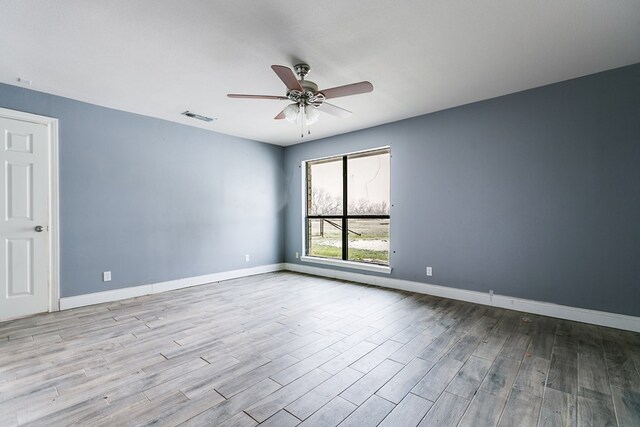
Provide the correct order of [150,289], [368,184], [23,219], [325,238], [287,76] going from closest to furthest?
[287,76] < [23,219] < [150,289] < [368,184] < [325,238]

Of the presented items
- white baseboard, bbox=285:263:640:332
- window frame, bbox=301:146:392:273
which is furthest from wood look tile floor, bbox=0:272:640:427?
window frame, bbox=301:146:392:273

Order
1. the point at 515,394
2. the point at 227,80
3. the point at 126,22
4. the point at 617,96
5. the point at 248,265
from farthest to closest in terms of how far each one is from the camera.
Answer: the point at 248,265, the point at 227,80, the point at 617,96, the point at 126,22, the point at 515,394

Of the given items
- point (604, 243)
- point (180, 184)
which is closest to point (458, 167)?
point (604, 243)

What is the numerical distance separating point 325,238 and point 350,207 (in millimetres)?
887

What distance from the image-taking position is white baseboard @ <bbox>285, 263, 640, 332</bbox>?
291 cm

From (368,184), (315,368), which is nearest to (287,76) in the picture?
(315,368)

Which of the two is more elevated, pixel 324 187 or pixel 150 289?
pixel 324 187

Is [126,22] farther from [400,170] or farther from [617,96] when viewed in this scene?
[617,96]

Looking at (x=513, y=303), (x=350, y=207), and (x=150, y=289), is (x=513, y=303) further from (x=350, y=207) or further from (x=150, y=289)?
(x=150, y=289)

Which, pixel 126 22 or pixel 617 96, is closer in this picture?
pixel 126 22

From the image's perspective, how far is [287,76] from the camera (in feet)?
7.84

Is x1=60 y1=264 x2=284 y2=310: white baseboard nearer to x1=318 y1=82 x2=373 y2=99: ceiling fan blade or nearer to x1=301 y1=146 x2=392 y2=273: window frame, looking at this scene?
x1=301 y1=146 x2=392 y2=273: window frame

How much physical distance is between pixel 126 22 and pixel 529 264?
15.1 ft

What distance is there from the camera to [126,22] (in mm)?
2195
